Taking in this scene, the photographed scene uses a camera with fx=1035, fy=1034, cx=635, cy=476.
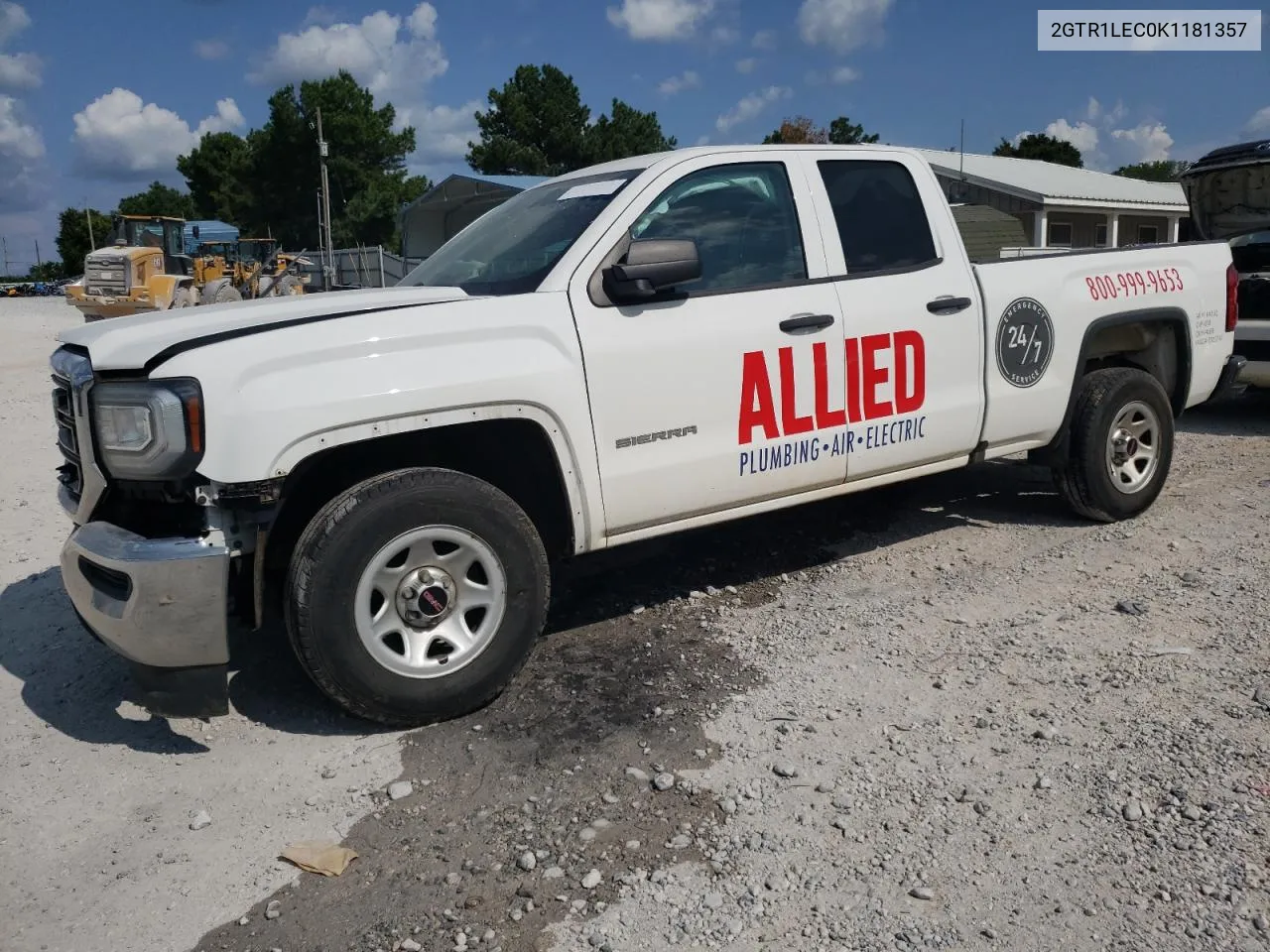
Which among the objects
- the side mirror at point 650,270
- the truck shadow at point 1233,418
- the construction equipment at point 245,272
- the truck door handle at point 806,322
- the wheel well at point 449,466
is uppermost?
the construction equipment at point 245,272

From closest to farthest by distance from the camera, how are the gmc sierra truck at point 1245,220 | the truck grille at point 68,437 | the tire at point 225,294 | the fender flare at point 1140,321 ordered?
the truck grille at point 68,437, the fender flare at point 1140,321, the gmc sierra truck at point 1245,220, the tire at point 225,294

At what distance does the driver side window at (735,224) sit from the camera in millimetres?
4215

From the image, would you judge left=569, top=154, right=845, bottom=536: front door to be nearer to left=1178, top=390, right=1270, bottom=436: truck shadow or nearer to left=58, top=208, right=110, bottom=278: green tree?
left=1178, top=390, right=1270, bottom=436: truck shadow

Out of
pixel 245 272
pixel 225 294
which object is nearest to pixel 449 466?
pixel 225 294

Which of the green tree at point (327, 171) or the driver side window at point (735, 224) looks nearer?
the driver side window at point (735, 224)

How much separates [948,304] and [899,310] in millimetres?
315

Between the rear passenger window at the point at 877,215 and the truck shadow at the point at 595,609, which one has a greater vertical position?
the rear passenger window at the point at 877,215

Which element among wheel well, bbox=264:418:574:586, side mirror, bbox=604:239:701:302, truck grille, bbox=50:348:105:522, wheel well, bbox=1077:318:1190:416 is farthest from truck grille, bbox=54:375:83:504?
wheel well, bbox=1077:318:1190:416

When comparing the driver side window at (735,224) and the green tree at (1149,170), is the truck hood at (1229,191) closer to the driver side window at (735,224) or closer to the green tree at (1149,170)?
the driver side window at (735,224)

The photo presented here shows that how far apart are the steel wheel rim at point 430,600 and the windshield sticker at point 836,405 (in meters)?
1.18

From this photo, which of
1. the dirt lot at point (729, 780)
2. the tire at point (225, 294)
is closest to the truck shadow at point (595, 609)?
the dirt lot at point (729, 780)

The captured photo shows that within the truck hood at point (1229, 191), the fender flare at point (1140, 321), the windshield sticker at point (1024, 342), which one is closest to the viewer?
the windshield sticker at point (1024, 342)

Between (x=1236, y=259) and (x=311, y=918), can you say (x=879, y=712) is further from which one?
(x=1236, y=259)

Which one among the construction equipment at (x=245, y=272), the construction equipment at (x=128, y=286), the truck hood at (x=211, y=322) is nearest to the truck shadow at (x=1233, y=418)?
the truck hood at (x=211, y=322)
